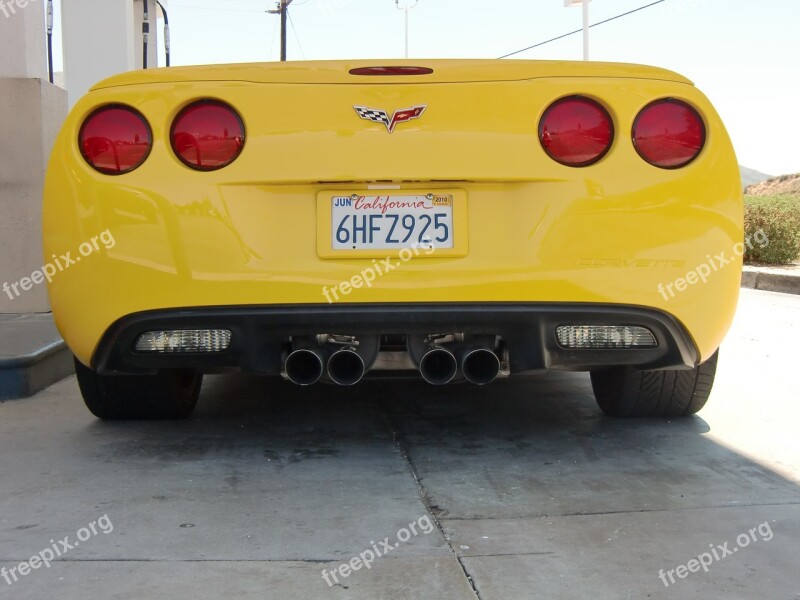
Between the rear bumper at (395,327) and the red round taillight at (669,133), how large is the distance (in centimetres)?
46

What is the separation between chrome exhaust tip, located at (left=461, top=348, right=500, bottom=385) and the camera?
3062 mm

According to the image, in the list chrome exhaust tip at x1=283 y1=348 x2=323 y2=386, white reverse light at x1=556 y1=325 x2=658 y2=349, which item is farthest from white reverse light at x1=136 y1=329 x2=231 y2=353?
white reverse light at x1=556 y1=325 x2=658 y2=349

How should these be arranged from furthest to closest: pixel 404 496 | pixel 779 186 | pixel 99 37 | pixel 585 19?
pixel 779 186 < pixel 585 19 < pixel 99 37 < pixel 404 496

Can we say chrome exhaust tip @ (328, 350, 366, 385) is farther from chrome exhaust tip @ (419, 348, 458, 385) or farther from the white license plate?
the white license plate

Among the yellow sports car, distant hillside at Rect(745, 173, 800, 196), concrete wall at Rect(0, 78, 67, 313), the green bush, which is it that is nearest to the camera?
the yellow sports car

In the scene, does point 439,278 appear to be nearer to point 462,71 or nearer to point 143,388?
point 462,71

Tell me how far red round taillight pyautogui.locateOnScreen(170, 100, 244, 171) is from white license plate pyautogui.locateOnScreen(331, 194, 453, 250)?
14.0 inches

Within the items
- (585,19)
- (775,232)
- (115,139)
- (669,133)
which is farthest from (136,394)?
→ (585,19)

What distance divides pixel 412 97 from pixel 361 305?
636 millimetres

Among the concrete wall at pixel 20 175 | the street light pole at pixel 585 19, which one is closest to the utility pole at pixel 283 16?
the street light pole at pixel 585 19

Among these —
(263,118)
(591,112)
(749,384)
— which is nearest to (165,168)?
(263,118)

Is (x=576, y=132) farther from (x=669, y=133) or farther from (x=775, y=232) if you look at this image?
(x=775, y=232)

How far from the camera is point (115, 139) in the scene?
3.03m

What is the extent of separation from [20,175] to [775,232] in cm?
1068
